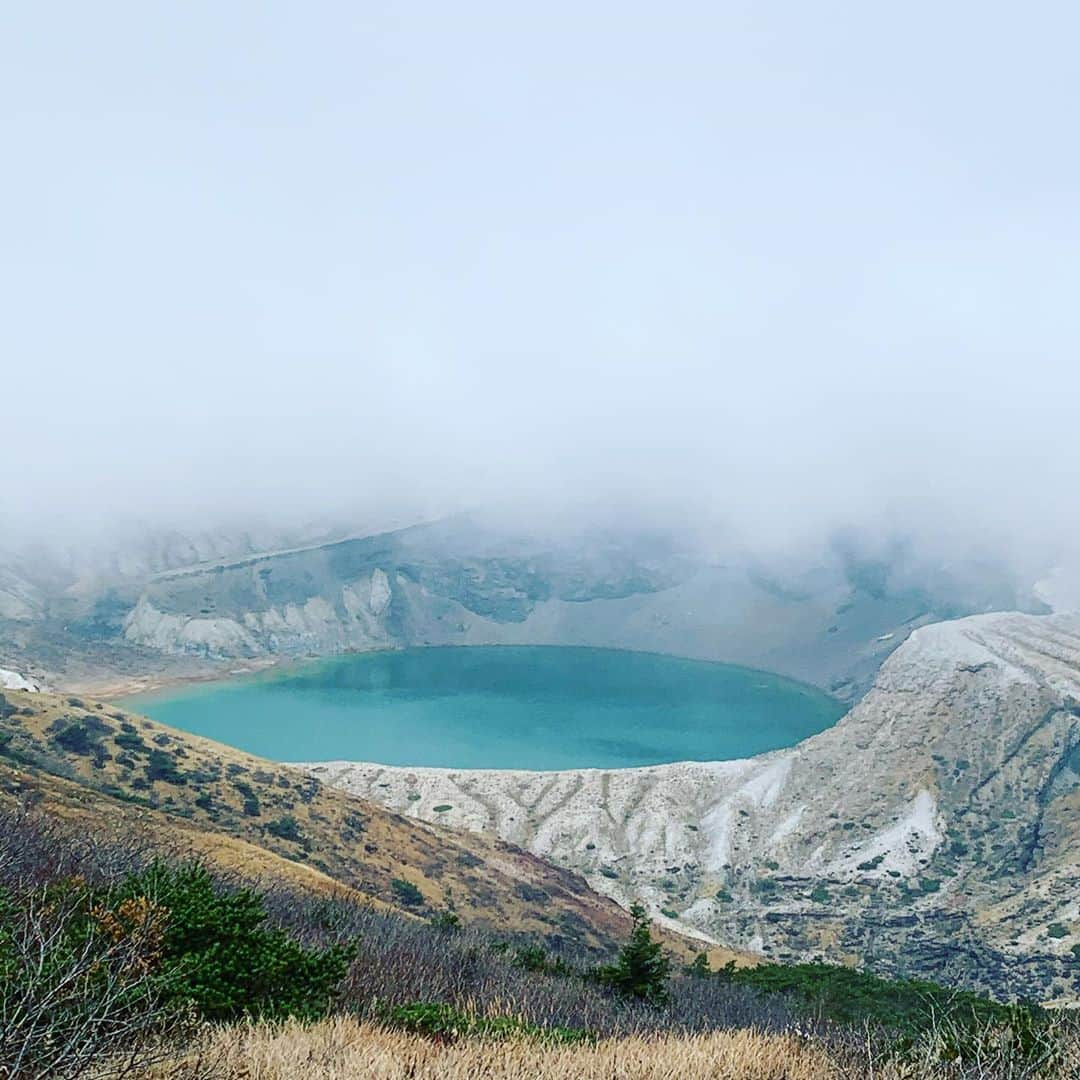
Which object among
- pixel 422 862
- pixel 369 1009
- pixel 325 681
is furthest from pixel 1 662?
pixel 369 1009

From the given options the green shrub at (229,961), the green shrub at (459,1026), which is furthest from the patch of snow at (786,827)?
the green shrub at (229,961)

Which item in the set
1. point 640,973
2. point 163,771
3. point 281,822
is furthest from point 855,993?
point 163,771

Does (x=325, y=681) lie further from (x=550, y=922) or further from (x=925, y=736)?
(x=550, y=922)

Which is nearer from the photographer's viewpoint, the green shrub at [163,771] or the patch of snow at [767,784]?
the green shrub at [163,771]

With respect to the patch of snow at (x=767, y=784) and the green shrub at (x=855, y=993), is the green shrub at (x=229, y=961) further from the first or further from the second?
the patch of snow at (x=767, y=784)

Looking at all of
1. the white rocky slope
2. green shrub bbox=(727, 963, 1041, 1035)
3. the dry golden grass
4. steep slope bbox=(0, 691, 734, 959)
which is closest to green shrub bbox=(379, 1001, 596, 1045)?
the dry golden grass

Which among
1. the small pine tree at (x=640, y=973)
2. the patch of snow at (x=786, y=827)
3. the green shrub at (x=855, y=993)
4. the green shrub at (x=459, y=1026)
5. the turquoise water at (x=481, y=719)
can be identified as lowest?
the turquoise water at (x=481, y=719)
